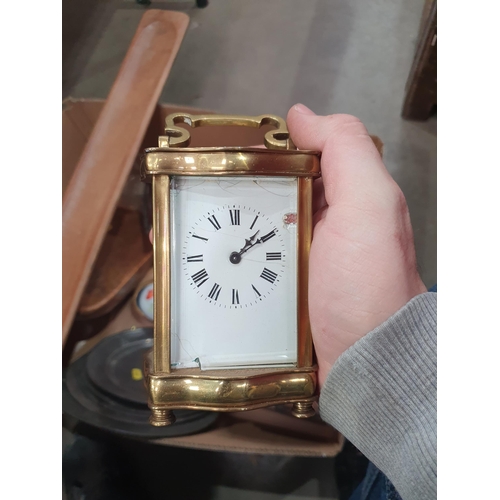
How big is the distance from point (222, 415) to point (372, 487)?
0.36 metres

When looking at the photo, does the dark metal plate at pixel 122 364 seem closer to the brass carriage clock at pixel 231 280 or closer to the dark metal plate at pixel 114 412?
the dark metal plate at pixel 114 412

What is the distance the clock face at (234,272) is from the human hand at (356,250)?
0.05 m

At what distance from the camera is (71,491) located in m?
0.85

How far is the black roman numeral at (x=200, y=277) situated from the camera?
63cm

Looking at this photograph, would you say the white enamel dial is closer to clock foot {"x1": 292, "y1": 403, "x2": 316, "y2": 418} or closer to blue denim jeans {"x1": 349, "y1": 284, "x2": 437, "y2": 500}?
clock foot {"x1": 292, "y1": 403, "x2": 316, "y2": 418}

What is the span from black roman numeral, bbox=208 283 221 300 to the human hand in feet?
0.50

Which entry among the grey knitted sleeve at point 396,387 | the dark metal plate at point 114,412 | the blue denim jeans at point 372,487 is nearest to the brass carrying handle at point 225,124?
A: the grey knitted sleeve at point 396,387

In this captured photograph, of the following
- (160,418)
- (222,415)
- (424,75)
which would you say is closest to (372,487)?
(222,415)

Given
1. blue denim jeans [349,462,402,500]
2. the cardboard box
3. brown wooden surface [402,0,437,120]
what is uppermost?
brown wooden surface [402,0,437,120]

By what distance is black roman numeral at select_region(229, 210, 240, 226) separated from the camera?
2.06ft

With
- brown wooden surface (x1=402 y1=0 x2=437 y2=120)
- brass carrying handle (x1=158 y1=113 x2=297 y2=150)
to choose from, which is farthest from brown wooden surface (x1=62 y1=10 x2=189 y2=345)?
brown wooden surface (x1=402 y1=0 x2=437 y2=120)

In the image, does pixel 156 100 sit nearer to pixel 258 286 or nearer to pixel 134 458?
pixel 258 286

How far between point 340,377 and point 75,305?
652mm

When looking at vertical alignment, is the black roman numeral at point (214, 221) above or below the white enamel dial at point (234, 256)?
above
